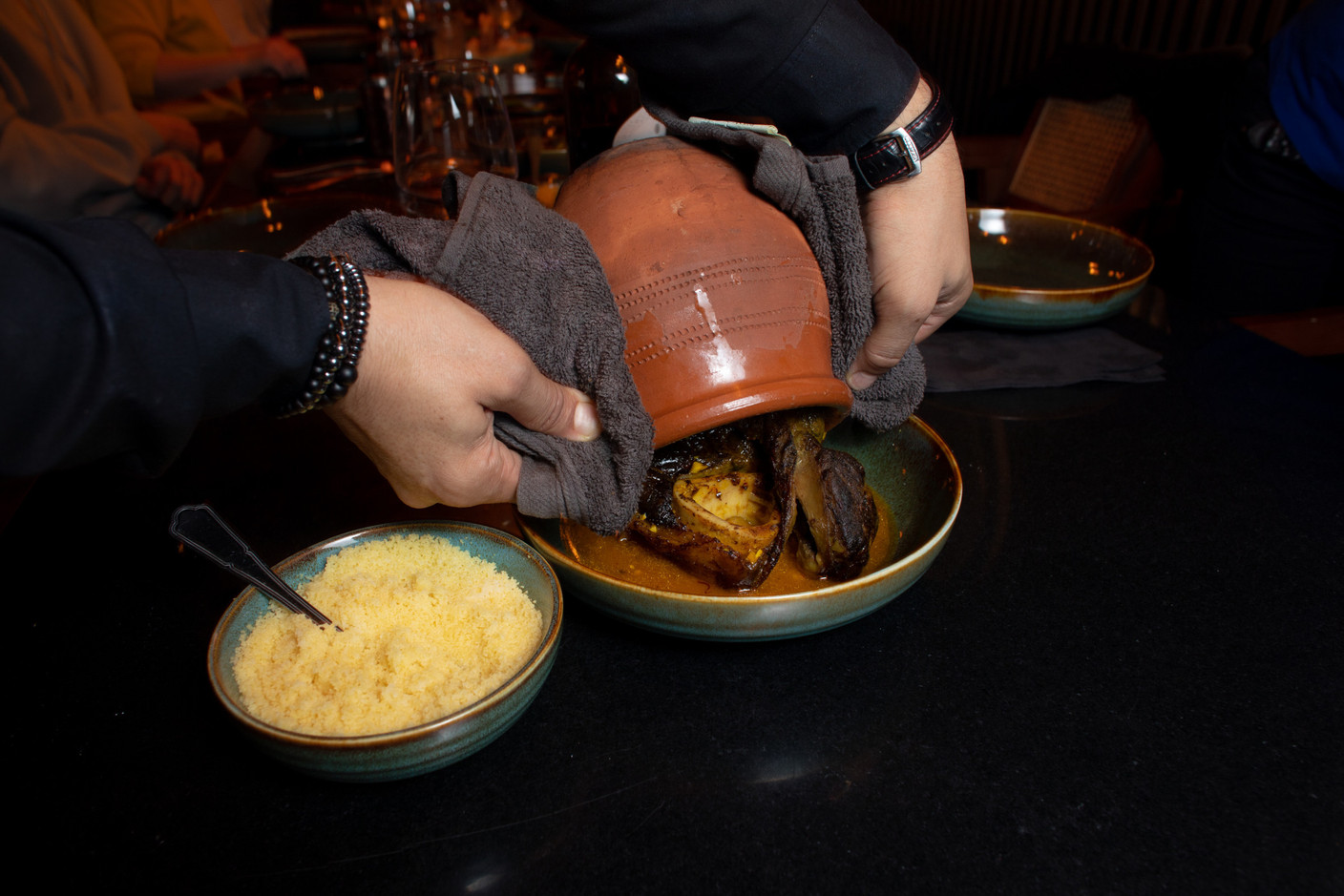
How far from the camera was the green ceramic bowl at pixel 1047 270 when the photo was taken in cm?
123

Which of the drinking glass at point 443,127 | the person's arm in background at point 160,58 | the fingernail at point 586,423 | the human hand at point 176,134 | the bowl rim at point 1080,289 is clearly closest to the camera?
the fingernail at point 586,423

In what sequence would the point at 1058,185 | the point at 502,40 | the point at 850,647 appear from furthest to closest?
the point at 502,40 < the point at 1058,185 < the point at 850,647

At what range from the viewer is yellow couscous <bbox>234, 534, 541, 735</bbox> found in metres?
0.55

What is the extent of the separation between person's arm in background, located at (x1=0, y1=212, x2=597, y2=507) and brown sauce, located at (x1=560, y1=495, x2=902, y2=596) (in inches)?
7.4

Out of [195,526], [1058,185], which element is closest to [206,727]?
[195,526]

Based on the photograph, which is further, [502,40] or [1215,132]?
[502,40]

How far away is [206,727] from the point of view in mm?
647

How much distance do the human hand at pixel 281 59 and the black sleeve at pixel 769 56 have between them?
2850 millimetres

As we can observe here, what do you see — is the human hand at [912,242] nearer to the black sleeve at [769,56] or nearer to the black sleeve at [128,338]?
the black sleeve at [769,56]

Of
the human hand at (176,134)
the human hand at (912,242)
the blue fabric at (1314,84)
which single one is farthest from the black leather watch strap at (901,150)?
the human hand at (176,134)

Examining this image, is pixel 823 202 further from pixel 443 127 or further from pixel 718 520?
pixel 443 127

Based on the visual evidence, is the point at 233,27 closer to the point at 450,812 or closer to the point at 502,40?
the point at 502,40

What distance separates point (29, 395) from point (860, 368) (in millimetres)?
Result: 690

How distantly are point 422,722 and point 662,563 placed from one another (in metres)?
0.33
